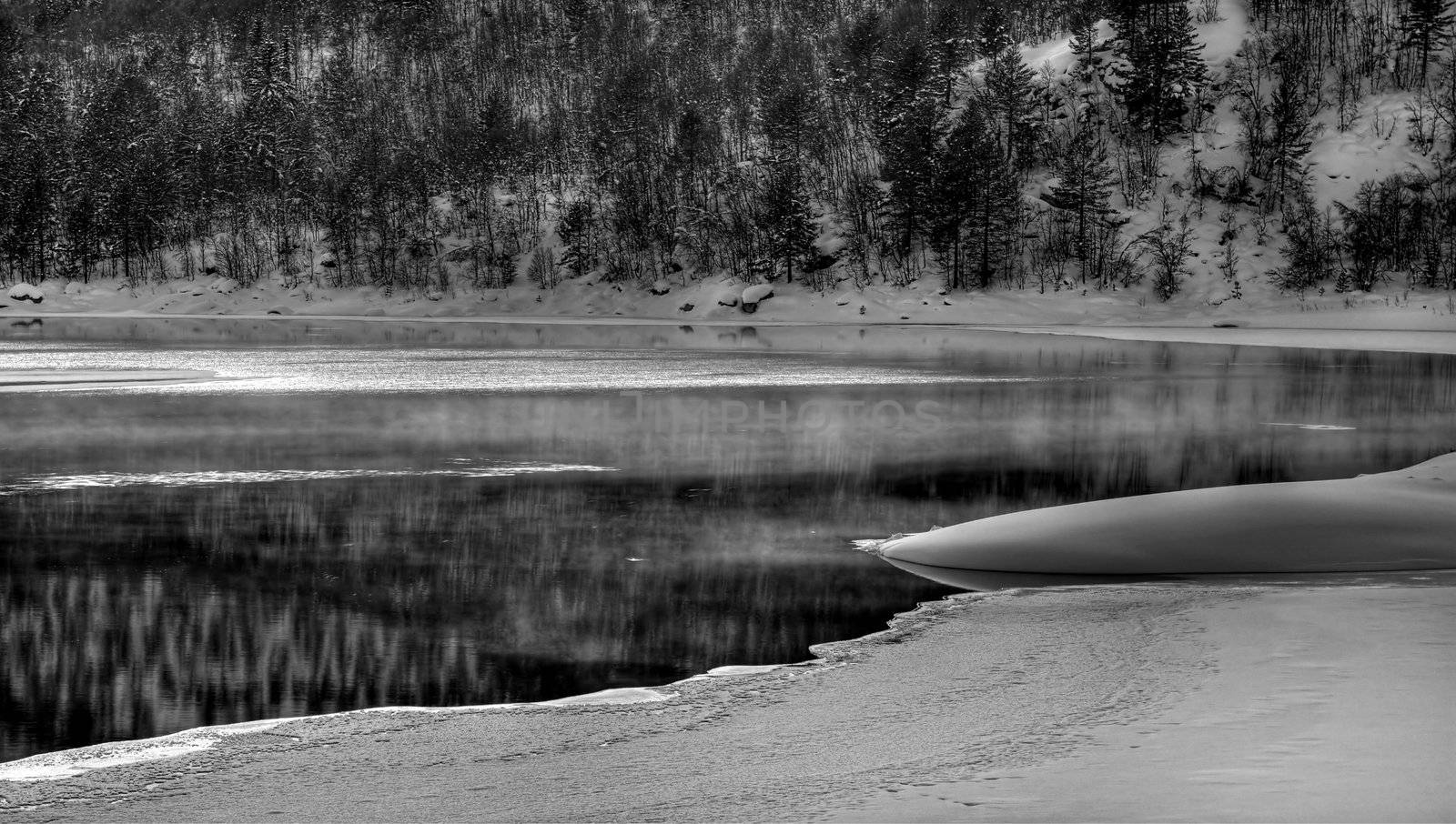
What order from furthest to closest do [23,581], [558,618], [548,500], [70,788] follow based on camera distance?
[548,500]
[23,581]
[558,618]
[70,788]

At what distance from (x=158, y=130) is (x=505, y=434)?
280 ft

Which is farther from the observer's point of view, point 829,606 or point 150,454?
point 150,454

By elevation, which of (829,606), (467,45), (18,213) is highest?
A: (467,45)

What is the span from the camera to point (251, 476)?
13.8m

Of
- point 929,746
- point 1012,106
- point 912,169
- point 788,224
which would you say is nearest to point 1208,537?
point 929,746

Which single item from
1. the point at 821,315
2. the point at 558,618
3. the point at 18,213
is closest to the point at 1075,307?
the point at 821,315

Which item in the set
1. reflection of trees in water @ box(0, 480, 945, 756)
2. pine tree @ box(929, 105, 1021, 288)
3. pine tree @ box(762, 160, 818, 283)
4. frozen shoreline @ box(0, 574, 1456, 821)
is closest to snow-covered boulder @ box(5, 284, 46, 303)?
pine tree @ box(762, 160, 818, 283)

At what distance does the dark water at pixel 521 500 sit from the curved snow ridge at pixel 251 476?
7 centimetres

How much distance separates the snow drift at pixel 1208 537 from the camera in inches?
387

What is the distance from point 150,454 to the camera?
15.2 m

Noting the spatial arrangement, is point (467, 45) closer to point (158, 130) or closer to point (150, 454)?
point (158, 130)

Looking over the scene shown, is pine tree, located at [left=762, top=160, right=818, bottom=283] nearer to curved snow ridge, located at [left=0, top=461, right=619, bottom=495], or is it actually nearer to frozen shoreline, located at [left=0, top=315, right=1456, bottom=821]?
curved snow ridge, located at [left=0, top=461, right=619, bottom=495]

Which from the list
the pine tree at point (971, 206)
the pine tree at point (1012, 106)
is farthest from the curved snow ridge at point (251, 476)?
the pine tree at point (1012, 106)

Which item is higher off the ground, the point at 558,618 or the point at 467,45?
the point at 467,45
